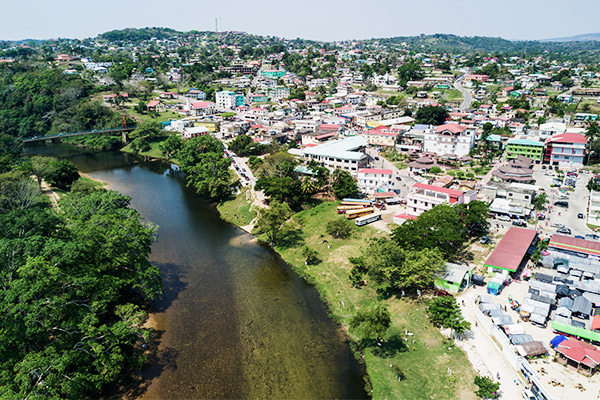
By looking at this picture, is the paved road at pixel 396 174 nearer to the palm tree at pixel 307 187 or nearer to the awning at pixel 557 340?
the palm tree at pixel 307 187

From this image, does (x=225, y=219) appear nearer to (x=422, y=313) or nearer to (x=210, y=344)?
(x=210, y=344)

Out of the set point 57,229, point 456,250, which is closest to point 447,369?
point 456,250

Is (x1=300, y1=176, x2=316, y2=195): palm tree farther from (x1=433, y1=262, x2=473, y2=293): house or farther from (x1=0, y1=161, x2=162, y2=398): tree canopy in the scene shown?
(x1=0, y1=161, x2=162, y2=398): tree canopy

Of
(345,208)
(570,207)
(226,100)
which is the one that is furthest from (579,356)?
(226,100)

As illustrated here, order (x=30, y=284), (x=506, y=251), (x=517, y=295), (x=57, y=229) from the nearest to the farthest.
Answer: (x=30, y=284), (x=57, y=229), (x=517, y=295), (x=506, y=251)

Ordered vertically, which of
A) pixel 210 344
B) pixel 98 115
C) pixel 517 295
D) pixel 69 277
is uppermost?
pixel 98 115

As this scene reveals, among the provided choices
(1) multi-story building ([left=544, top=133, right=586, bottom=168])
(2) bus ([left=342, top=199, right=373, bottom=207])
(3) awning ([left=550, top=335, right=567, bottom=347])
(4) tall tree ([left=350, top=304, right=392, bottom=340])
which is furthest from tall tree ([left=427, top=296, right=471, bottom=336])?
(1) multi-story building ([left=544, top=133, right=586, bottom=168])

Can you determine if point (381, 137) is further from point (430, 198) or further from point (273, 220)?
point (273, 220)

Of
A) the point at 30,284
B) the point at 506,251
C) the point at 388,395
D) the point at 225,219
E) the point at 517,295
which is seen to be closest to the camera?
the point at 30,284

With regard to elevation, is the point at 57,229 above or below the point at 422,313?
above
